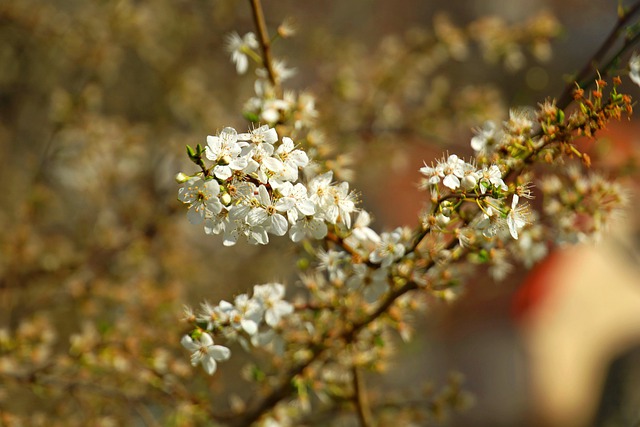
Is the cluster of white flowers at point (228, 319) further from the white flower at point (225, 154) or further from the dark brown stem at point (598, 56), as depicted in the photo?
the dark brown stem at point (598, 56)

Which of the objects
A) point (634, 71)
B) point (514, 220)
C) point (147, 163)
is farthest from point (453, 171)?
point (147, 163)

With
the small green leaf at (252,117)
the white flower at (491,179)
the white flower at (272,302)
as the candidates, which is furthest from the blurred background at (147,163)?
the white flower at (491,179)

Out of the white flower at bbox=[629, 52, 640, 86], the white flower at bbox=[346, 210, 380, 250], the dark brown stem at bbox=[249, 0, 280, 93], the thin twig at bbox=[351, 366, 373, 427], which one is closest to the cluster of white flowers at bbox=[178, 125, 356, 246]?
the white flower at bbox=[346, 210, 380, 250]

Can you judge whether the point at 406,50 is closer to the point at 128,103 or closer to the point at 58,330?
the point at 128,103

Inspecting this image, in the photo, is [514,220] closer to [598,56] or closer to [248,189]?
[248,189]

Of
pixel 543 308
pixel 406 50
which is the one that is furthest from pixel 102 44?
pixel 543 308

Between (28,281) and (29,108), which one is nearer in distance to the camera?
(28,281)

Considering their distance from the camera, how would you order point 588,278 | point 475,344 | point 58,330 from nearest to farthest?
point 58,330 → point 588,278 → point 475,344

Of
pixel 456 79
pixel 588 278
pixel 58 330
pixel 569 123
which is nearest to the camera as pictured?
pixel 569 123

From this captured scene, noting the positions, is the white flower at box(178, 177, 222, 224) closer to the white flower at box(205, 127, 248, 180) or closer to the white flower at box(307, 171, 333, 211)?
the white flower at box(205, 127, 248, 180)
